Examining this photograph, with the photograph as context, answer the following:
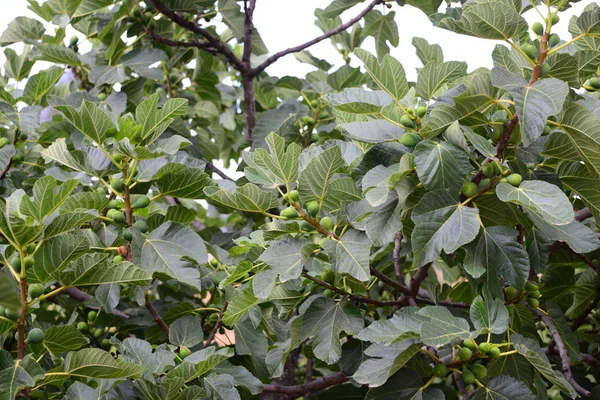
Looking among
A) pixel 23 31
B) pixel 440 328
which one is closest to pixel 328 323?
pixel 440 328

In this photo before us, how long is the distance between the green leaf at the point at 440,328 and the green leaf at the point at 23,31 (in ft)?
6.64

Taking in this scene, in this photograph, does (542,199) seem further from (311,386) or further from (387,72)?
(311,386)

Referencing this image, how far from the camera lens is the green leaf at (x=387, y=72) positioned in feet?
4.58

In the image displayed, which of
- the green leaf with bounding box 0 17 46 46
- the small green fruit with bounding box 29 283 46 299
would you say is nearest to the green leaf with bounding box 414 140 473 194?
the small green fruit with bounding box 29 283 46 299

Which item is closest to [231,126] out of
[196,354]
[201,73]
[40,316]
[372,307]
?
[201,73]

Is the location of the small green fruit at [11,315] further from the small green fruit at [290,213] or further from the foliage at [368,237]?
the small green fruit at [290,213]

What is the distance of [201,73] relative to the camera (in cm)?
295

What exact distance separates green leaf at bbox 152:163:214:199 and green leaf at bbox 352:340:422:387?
0.59 metres

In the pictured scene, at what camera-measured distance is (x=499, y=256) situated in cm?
138

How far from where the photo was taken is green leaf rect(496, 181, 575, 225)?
1.21 metres

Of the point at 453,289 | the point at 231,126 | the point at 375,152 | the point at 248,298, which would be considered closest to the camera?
the point at 375,152

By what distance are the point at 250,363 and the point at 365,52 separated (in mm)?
970

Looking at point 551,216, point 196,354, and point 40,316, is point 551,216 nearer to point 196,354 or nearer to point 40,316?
point 196,354

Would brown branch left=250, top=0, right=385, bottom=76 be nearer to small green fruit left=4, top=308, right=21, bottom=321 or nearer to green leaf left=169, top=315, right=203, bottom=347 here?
green leaf left=169, top=315, right=203, bottom=347
